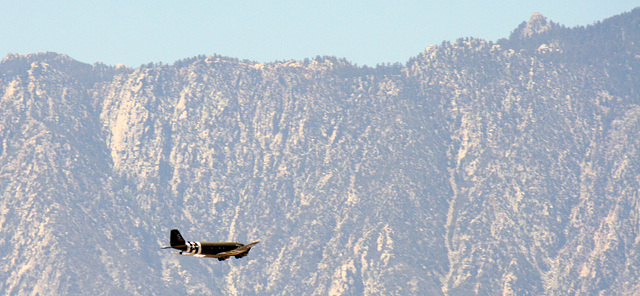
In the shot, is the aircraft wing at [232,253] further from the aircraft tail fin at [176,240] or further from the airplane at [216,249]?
the aircraft tail fin at [176,240]

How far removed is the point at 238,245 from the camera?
512ft

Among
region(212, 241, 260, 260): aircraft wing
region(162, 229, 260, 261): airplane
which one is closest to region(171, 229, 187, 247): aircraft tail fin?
region(162, 229, 260, 261): airplane

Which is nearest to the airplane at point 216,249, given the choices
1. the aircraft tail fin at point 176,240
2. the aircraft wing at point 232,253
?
the aircraft wing at point 232,253

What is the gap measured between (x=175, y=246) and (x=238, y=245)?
9.16 m

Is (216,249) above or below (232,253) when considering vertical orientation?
above

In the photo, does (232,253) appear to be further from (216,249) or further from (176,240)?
(176,240)

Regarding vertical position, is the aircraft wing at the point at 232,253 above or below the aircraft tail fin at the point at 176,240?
below

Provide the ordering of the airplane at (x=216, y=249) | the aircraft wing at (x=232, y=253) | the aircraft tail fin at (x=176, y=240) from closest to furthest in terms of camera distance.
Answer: the airplane at (x=216, y=249) < the aircraft wing at (x=232, y=253) < the aircraft tail fin at (x=176, y=240)

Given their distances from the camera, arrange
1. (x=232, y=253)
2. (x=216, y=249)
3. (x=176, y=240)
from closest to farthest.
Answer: (x=216, y=249) < (x=232, y=253) < (x=176, y=240)

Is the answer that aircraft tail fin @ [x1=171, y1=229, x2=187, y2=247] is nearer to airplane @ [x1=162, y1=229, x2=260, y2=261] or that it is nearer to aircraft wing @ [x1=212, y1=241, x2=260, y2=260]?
airplane @ [x1=162, y1=229, x2=260, y2=261]

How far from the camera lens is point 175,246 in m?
160

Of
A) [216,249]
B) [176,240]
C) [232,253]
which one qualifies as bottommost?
→ [232,253]

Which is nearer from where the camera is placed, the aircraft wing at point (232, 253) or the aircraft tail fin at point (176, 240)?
the aircraft wing at point (232, 253)

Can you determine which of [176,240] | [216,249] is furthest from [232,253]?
[176,240]
